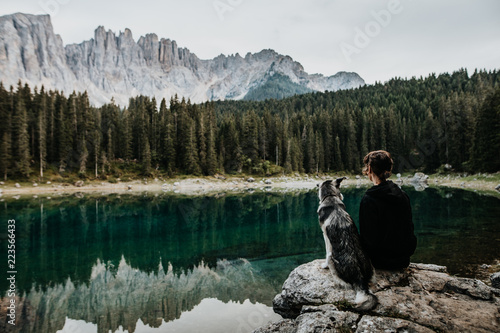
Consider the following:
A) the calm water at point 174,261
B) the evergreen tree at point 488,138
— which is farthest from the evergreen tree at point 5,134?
the evergreen tree at point 488,138

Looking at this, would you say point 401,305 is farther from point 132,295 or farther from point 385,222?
point 132,295

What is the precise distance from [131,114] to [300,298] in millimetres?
81503

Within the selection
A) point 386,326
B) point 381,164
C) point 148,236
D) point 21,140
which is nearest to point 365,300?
point 386,326

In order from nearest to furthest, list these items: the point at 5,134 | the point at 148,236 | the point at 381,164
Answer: the point at 381,164 → the point at 148,236 → the point at 5,134

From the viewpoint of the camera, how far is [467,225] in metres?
18.8

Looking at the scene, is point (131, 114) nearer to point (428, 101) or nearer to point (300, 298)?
point (300, 298)

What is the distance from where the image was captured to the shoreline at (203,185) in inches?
1890

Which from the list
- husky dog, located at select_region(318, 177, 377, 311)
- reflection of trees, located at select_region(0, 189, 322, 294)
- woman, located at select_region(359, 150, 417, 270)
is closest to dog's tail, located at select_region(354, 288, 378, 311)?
husky dog, located at select_region(318, 177, 377, 311)

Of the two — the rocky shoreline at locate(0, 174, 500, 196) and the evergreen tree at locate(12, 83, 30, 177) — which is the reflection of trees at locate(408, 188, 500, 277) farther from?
the evergreen tree at locate(12, 83, 30, 177)

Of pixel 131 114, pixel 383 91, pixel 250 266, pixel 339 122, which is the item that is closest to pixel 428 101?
pixel 383 91

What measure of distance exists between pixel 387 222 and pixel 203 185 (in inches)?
2293

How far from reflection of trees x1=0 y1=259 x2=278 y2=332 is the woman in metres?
5.74

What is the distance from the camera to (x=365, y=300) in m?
4.54

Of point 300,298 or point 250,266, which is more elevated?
point 300,298
